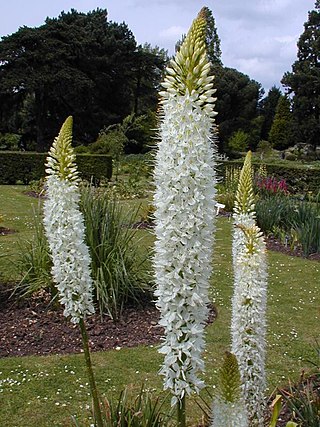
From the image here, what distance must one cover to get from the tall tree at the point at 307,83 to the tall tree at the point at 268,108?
8.28 m

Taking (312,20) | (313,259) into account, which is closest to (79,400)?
(313,259)

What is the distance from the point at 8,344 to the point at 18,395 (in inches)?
41.4

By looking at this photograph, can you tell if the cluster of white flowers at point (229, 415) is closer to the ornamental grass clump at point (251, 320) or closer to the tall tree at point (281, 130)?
the ornamental grass clump at point (251, 320)

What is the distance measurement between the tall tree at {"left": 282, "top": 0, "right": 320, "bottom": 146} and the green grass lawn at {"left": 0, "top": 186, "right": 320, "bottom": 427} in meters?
35.3

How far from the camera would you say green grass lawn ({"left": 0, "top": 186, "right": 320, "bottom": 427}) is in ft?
14.0

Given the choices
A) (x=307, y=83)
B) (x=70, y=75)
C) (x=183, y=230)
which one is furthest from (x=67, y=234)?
(x=307, y=83)

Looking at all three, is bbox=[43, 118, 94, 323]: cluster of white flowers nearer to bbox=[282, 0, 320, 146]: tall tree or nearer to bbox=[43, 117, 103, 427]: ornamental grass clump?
bbox=[43, 117, 103, 427]: ornamental grass clump

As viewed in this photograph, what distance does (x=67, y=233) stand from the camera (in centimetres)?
278

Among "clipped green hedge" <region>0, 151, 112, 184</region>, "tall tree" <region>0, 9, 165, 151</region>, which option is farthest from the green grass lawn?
"tall tree" <region>0, 9, 165, 151</region>

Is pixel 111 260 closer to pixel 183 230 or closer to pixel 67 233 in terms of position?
pixel 67 233

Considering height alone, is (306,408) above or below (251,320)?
below

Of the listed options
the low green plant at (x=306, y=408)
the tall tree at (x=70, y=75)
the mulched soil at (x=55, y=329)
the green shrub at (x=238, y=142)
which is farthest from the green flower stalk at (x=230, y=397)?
the green shrub at (x=238, y=142)

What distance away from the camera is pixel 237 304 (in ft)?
8.73

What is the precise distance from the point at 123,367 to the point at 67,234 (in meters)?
2.67
